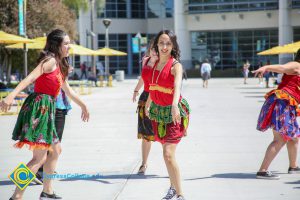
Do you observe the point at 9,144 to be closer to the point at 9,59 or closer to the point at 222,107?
the point at 222,107

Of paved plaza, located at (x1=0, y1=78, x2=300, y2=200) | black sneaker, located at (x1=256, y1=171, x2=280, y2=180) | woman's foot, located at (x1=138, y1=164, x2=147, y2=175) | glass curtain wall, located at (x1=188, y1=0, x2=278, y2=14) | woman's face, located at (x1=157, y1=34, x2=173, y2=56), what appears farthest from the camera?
glass curtain wall, located at (x1=188, y1=0, x2=278, y2=14)

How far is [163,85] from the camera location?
637 cm

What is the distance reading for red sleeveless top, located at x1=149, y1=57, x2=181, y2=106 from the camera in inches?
250

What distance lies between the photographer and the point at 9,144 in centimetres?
1155

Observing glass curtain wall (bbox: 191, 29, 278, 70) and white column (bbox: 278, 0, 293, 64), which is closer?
white column (bbox: 278, 0, 293, 64)

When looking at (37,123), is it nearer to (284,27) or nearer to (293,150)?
(293,150)

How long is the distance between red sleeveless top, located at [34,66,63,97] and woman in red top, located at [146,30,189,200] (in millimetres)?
968

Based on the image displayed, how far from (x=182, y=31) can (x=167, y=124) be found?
53.0 metres

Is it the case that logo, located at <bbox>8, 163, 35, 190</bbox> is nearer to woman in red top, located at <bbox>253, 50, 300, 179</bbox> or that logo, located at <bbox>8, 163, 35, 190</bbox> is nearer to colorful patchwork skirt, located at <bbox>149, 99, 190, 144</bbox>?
colorful patchwork skirt, located at <bbox>149, 99, 190, 144</bbox>

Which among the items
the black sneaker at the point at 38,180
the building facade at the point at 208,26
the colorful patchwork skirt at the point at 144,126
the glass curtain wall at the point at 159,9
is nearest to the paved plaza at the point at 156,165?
the black sneaker at the point at 38,180

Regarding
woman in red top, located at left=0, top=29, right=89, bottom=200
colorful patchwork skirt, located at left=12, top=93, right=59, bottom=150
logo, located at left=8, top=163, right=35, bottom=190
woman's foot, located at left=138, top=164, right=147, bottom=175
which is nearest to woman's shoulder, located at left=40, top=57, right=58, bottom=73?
woman in red top, located at left=0, top=29, right=89, bottom=200

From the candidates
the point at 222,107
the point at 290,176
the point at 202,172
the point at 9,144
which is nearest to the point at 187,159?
the point at 202,172

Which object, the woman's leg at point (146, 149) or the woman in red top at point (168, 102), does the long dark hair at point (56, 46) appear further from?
the woman's leg at point (146, 149)

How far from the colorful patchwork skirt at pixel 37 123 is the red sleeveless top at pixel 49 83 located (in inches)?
2.0
